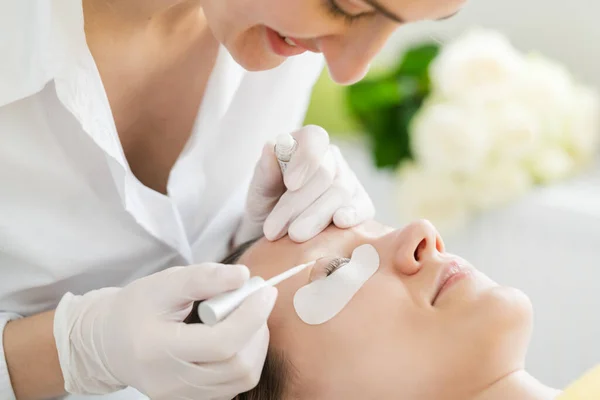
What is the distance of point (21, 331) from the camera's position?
130 cm

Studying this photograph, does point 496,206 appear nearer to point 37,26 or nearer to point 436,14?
point 436,14

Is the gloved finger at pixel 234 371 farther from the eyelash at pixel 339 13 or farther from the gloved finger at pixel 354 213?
the eyelash at pixel 339 13

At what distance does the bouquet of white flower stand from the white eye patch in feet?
3.49

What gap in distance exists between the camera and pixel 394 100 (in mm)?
2559

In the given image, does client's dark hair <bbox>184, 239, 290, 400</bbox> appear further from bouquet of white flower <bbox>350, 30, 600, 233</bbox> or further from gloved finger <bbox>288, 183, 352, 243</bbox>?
bouquet of white flower <bbox>350, 30, 600, 233</bbox>

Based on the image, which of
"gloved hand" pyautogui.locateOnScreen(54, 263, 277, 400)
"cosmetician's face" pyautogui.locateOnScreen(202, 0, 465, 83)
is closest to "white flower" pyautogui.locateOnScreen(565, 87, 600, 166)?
"cosmetician's face" pyautogui.locateOnScreen(202, 0, 465, 83)

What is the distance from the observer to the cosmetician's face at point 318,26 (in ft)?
3.38

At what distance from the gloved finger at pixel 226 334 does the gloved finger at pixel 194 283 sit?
0.12 feet

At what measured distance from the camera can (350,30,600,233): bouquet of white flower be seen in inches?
88.8

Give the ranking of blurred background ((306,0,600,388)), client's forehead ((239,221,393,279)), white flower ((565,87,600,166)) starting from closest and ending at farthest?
1. client's forehead ((239,221,393,279))
2. blurred background ((306,0,600,388))
3. white flower ((565,87,600,166))

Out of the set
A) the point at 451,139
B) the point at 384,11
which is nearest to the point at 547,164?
the point at 451,139

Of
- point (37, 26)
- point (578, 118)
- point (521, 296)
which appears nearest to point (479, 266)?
point (578, 118)

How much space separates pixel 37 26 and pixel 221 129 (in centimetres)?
51

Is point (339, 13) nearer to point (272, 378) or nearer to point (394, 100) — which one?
point (272, 378)
